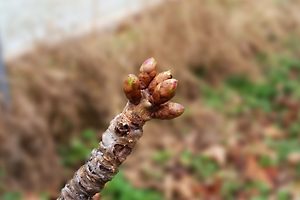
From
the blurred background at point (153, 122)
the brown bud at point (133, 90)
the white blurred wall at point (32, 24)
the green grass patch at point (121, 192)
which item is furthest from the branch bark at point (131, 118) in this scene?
the white blurred wall at point (32, 24)

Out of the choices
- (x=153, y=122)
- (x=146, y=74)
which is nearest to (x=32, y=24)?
(x=153, y=122)

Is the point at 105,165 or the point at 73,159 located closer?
the point at 105,165

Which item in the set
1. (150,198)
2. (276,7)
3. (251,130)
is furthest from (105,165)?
(276,7)

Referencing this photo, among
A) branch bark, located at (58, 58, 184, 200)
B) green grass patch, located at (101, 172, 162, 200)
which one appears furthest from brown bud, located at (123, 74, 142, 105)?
green grass patch, located at (101, 172, 162, 200)

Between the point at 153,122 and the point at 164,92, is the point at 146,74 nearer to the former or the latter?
the point at 164,92

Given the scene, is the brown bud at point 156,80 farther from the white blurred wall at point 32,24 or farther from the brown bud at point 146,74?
the white blurred wall at point 32,24

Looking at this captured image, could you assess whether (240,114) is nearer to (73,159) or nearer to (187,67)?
(187,67)
